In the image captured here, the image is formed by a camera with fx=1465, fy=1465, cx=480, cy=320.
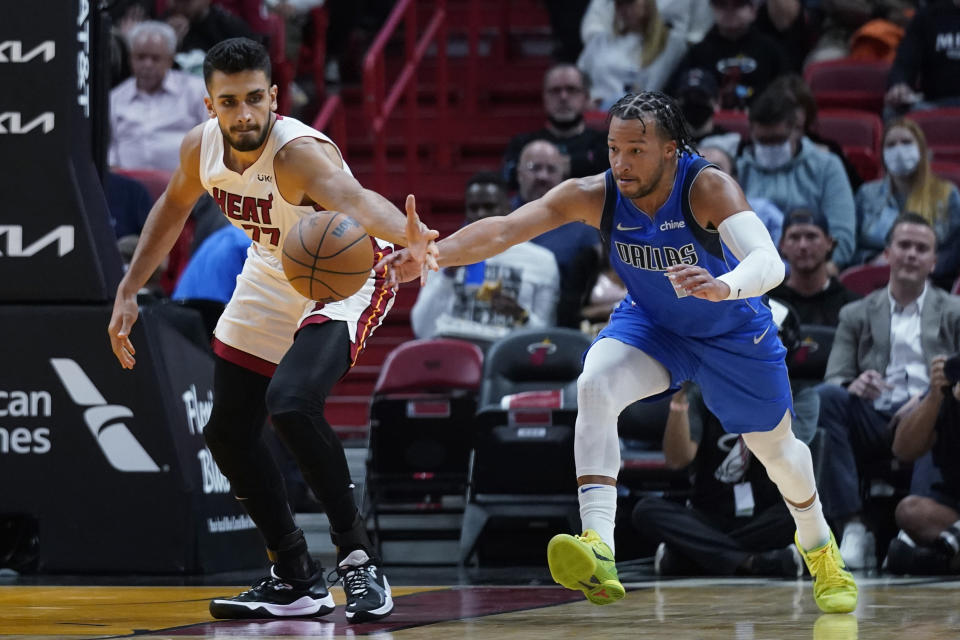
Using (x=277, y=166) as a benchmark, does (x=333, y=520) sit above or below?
below

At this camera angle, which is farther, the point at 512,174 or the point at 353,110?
the point at 353,110

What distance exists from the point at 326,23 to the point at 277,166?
27.7 feet

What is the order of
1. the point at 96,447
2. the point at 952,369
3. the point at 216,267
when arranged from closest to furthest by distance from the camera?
the point at 96,447
the point at 952,369
the point at 216,267

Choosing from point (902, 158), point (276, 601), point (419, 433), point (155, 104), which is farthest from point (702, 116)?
point (276, 601)

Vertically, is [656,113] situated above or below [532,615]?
above

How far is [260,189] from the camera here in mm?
5055

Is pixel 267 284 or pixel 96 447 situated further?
pixel 96 447

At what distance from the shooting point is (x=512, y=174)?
10180 millimetres

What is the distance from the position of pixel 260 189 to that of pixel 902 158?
Result: 5355mm

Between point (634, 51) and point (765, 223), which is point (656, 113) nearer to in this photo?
point (765, 223)

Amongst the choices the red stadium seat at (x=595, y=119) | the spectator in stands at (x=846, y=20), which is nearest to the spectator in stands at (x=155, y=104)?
the red stadium seat at (x=595, y=119)

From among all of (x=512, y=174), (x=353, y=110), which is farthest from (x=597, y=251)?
(x=353, y=110)

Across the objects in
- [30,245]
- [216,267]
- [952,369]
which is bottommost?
[952,369]

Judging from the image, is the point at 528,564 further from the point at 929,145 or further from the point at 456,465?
the point at 929,145
